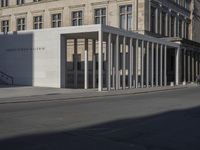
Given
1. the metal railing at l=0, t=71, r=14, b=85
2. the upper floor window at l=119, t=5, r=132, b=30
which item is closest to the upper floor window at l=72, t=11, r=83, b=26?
the upper floor window at l=119, t=5, r=132, b=30

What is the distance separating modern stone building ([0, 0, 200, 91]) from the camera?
3741cm

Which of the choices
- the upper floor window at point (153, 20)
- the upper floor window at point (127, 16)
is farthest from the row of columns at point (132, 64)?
the upper floor window at point (127, 16)

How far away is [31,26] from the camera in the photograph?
6631 cm

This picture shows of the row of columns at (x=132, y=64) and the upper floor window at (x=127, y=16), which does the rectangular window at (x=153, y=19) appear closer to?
the upper floor window at (x=127, y=16)

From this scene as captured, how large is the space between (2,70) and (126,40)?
12583 millimetres

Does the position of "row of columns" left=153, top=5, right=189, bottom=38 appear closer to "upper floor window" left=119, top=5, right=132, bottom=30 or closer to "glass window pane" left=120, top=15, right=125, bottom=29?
"upper floor window" left=119, top=5, right=132, bottom=30

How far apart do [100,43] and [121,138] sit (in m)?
24.1

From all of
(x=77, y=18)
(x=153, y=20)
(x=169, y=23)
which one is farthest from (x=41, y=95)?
(x=169, y=23)

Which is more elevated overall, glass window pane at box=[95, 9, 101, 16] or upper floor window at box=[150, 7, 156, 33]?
glass window pane at box=[95, 9, 101, 16]

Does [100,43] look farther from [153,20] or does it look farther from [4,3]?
[4,3]

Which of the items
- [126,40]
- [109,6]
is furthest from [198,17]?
[126,40]

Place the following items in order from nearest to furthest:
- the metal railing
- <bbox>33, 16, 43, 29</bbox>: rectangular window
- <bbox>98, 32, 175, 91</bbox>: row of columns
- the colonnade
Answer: the colonnade → <bbox>98, 32, 175, 91</bbox>: row of columns → the metal railing → <bbox>33, 16, 43, 29</bbox>: rectangular window

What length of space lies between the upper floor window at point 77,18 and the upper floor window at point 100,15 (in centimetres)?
276

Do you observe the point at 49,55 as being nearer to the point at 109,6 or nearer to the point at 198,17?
the point at 109,6
